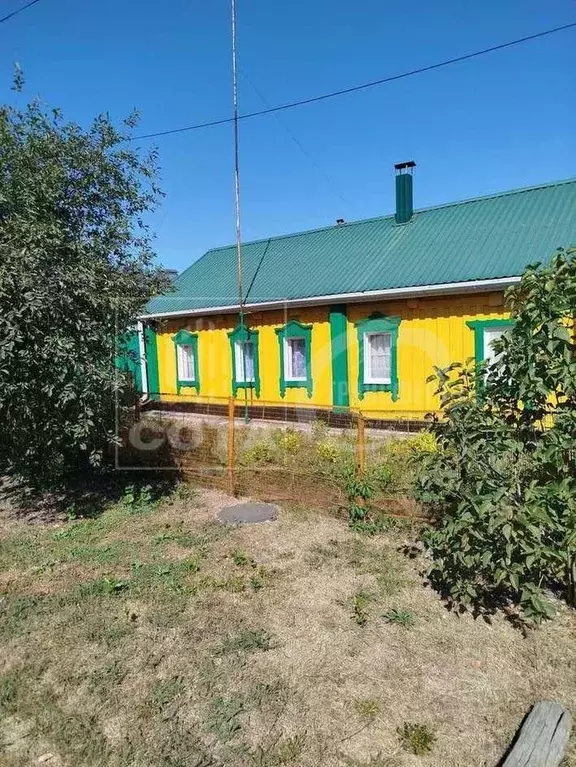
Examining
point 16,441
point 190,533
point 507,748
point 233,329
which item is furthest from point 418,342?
point 507,748

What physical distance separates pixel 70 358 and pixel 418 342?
7.56m

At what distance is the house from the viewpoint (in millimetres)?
10328

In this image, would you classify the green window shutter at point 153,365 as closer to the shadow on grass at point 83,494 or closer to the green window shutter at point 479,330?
the shadow on grass at point 83,494

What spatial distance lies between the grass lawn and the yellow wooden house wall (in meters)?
4.11

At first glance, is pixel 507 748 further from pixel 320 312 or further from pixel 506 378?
pixel 320 312

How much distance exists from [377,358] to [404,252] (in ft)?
8.55

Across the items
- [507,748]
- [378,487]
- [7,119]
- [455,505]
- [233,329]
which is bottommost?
[507,748]

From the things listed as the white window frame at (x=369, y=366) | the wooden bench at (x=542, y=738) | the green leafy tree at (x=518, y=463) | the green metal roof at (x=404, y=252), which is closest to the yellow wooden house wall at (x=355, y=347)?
the white window frame at (x=369, y=366)

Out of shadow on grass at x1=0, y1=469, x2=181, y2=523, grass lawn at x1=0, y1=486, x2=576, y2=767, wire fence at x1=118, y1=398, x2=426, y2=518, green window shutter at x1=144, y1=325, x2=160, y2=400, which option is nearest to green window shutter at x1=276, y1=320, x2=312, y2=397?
wire fence at x1=118, y1=398, x2=426, y2=518

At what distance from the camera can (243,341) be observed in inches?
547

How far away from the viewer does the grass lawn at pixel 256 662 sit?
111 inches

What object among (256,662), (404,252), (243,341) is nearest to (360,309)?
(404,252)

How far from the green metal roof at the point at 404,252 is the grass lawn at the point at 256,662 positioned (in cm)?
702

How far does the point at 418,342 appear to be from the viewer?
36.1ft
